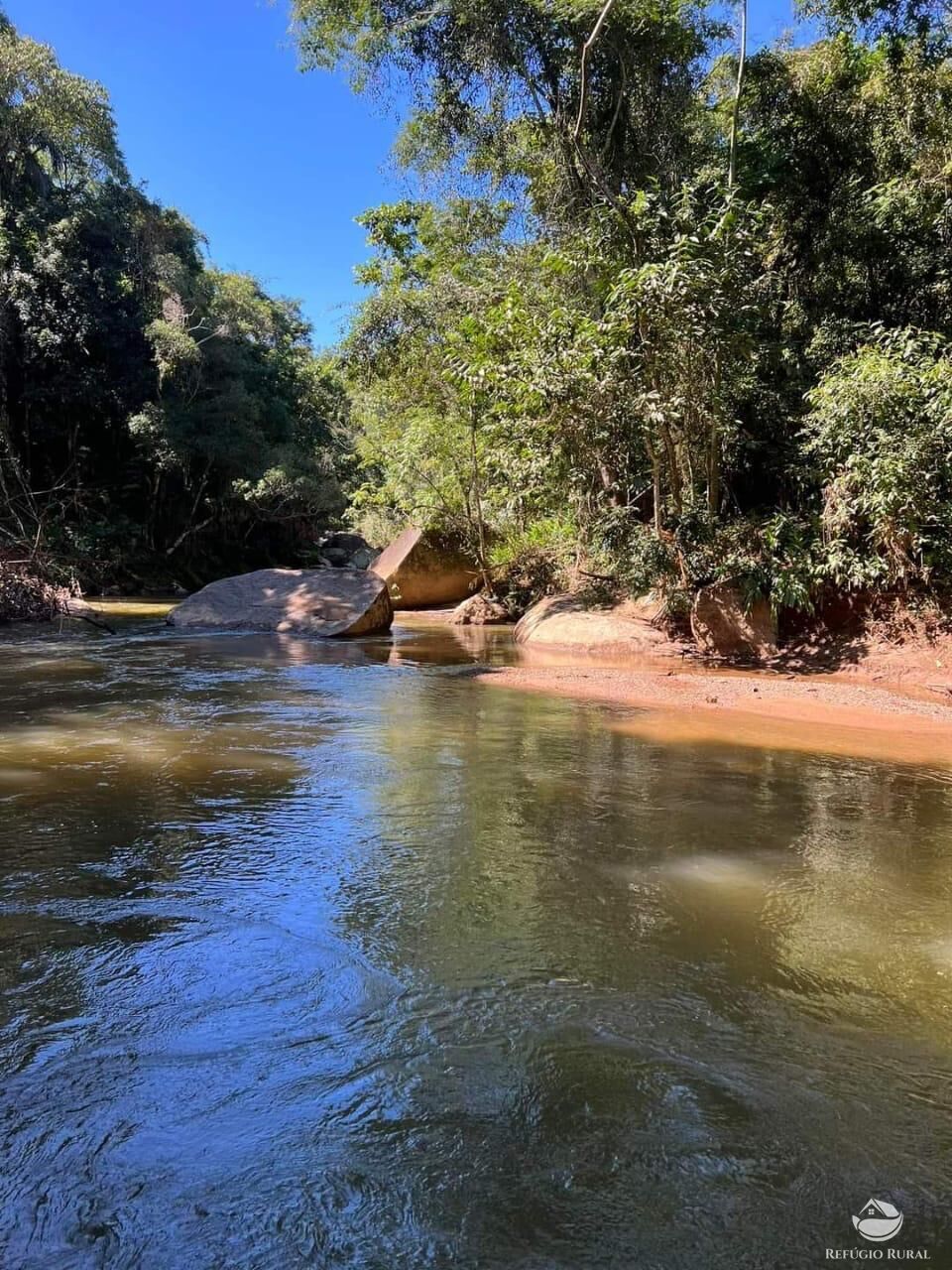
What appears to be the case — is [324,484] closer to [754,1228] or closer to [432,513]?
[432,513]

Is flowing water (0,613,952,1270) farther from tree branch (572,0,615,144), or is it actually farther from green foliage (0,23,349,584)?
green foliage (0,23,349,584)

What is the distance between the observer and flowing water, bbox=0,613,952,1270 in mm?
1598

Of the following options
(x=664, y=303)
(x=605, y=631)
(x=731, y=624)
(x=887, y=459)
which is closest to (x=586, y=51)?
(x=664, y=303)

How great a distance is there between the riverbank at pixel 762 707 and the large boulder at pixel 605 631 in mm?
819

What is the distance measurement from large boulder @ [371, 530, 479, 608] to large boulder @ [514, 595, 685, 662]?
5.98 m

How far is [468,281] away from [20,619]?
9348 mm

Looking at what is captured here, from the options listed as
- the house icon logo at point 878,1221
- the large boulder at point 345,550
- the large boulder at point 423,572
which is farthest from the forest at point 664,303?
the large boulder at point 345,550

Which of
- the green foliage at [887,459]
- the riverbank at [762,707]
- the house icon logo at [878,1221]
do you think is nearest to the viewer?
the house icon logo at [878,1221]

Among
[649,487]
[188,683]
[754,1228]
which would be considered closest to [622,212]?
[649,487]

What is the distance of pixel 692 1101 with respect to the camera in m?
1.93

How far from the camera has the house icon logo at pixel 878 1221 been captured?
1.57m

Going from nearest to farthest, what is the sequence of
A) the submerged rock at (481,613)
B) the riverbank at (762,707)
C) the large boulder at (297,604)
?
the riverbank at (762,707)
the large boulder at (297,604)
the submerged rock at (481,613)

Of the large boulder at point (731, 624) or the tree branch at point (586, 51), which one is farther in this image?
the large boulder at point (731, 624)

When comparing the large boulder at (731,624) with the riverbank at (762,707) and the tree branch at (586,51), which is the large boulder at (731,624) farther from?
the tree branch at (586,51)
